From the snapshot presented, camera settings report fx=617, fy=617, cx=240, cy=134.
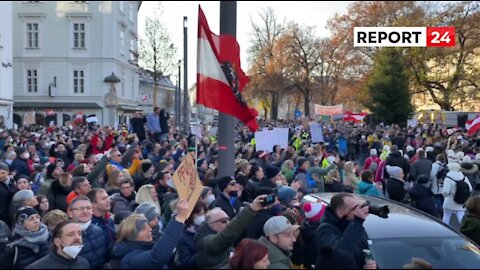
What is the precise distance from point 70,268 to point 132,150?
24.8 feet

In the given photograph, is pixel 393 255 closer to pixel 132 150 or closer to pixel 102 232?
pixel 102 232

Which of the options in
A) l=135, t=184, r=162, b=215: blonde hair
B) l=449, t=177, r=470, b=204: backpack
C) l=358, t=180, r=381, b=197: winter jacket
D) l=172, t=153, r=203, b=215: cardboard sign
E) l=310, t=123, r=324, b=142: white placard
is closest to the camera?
l=172, t=153, r=203, b=215: cardboard sign

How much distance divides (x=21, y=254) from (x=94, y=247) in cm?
67

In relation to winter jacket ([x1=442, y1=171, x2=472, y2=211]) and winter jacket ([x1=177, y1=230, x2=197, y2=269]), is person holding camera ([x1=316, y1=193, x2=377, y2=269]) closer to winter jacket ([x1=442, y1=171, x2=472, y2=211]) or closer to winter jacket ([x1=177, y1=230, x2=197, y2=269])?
winter jacket ([x1=177, y1=230, x2=197, y2=269])

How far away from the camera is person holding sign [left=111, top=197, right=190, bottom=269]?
4758mm

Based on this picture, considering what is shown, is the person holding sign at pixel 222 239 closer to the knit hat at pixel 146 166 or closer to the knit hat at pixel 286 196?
the knit hat at pixel 286 196

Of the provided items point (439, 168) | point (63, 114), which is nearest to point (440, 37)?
point (439, 168)

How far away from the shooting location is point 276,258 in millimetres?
4695

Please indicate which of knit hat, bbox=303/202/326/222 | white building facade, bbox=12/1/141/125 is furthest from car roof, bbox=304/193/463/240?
white building facade, bbox=12/1/141/125

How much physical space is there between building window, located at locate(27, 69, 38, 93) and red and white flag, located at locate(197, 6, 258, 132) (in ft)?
170

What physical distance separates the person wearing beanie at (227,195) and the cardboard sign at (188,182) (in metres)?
1.12

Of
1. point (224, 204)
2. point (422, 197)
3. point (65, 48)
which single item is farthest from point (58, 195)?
point (65, 48)

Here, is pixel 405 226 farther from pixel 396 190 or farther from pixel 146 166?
pixel 146 166

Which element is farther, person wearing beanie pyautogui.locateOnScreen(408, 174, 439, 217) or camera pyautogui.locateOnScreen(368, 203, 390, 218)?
person wearing beanie pyautogui.locateOnScreen(408, 174, 439, 217)
